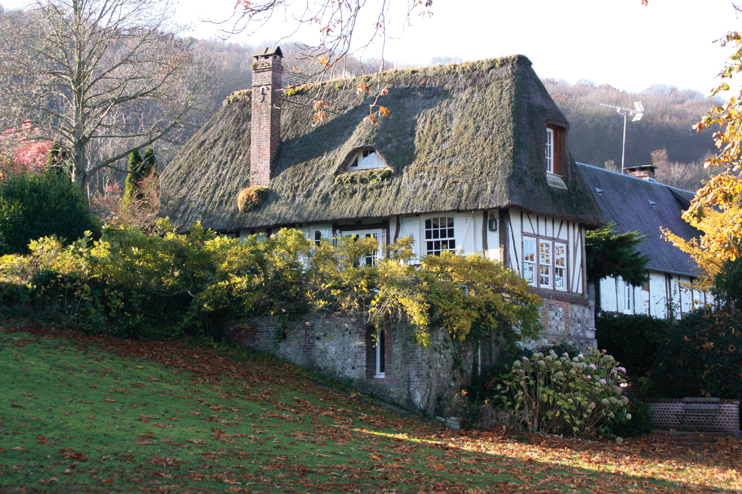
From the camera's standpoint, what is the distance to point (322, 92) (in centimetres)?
2223

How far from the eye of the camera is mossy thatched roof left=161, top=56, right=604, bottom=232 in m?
18.1

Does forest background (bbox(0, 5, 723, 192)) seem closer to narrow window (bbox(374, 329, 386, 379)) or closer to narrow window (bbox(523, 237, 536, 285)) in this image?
narrow window (bbox(523, 237, 536, 285))

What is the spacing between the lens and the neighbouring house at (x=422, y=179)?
1769cm

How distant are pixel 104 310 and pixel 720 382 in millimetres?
13142

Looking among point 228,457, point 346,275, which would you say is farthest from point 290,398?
point 228,457

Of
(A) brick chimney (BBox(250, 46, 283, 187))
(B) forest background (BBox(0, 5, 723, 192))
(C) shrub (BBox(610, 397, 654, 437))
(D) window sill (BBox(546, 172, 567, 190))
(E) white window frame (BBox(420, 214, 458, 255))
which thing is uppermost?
(B) forest background (BBox(0, 5, 723, 192))

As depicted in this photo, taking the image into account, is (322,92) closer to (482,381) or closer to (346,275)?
(346,275)

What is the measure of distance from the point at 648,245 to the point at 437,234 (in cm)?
1242

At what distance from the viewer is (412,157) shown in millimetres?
19203

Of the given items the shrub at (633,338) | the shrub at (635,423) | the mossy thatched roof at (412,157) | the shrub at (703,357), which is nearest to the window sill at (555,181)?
the mossy thatched roof at (412,157)

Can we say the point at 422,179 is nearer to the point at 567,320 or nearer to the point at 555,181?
the point at 555,181

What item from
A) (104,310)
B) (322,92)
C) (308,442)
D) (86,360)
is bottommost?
(308,442)

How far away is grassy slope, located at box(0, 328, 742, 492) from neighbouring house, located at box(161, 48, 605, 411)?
9.25ft

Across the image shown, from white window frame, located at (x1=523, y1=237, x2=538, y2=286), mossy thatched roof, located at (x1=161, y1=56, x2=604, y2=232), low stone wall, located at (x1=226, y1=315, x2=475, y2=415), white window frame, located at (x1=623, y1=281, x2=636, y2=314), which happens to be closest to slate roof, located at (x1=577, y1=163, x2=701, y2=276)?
white window frame, located at (x1=623, y1=281, x2=636, y2=314)
